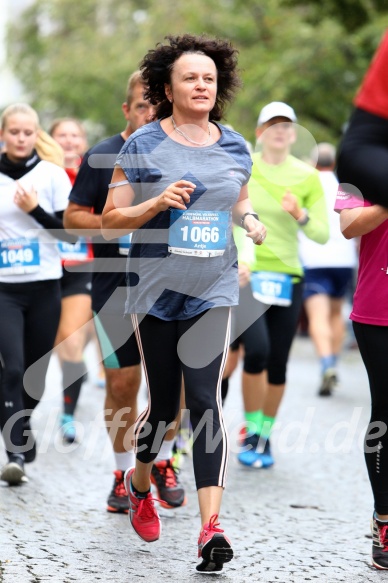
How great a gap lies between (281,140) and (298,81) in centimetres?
1186

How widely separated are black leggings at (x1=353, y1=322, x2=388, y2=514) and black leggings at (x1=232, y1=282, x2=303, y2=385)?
2.49m

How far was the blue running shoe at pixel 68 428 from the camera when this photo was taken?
859 centimetres

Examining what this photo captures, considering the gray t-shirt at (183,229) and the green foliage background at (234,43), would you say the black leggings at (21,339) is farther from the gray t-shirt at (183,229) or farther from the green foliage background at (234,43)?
the green foliage background at (234,43)

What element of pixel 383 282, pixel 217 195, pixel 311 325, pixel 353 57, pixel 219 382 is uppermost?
pixel 353 57

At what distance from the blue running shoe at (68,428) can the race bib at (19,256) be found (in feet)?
6.73

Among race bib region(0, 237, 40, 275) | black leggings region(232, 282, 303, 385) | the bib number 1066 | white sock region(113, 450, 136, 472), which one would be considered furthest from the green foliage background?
the bib number 1066

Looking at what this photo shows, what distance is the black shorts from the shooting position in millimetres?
8453

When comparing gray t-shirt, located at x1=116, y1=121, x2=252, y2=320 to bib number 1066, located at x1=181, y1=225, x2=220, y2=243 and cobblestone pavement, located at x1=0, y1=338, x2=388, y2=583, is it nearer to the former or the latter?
bib number 1066, located at x1=181, y1=225, x2=220, y2=243

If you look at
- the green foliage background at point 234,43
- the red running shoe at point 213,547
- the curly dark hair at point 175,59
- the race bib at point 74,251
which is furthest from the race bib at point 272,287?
the green foliage background at point 234,43

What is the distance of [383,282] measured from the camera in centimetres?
507

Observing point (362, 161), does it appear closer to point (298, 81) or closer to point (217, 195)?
point (217, 195)

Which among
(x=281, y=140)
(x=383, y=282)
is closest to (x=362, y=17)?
(x=281, y=140)

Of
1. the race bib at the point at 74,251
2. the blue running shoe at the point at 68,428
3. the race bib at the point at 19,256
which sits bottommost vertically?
the blue running shoe at the point at 68,428

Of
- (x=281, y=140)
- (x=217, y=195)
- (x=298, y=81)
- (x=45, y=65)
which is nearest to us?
(x=217, y=195)
